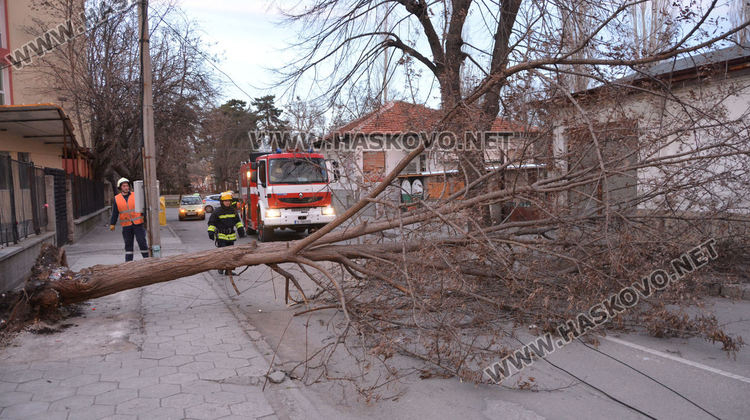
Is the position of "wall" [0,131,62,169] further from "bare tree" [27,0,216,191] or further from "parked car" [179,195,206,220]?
"parked car" [179,195,206,220]

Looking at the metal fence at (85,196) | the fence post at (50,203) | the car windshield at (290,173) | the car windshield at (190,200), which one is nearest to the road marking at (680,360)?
the car windshield at (290,173)

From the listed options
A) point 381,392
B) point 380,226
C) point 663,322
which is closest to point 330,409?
point 381,392

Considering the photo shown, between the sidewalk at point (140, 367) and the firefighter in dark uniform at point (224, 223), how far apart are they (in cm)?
220

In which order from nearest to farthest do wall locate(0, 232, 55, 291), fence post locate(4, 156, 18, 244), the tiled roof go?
wall locate(0, 232, 55, 291)
fence post locate(4, 156, 18, 244)
the tiled roof

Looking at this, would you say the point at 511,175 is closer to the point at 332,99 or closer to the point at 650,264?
the point at 650,264

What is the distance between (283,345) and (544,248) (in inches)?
120

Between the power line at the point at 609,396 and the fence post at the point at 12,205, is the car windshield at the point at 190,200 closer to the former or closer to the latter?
the fence post at the point at 12,205

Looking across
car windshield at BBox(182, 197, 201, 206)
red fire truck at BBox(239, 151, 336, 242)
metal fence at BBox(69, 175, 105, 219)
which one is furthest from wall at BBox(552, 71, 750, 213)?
car windshield at BBox(182, 197, 201, 206)

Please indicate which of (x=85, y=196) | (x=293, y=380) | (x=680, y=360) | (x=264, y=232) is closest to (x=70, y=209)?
(x=85, y=196)

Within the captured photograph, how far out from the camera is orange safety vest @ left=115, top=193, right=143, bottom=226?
30.6 ft

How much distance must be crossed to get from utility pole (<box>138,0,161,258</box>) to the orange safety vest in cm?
63

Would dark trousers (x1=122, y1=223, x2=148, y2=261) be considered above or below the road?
above

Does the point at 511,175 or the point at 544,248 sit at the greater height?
the point at 511,175

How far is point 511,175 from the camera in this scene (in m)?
6.30
